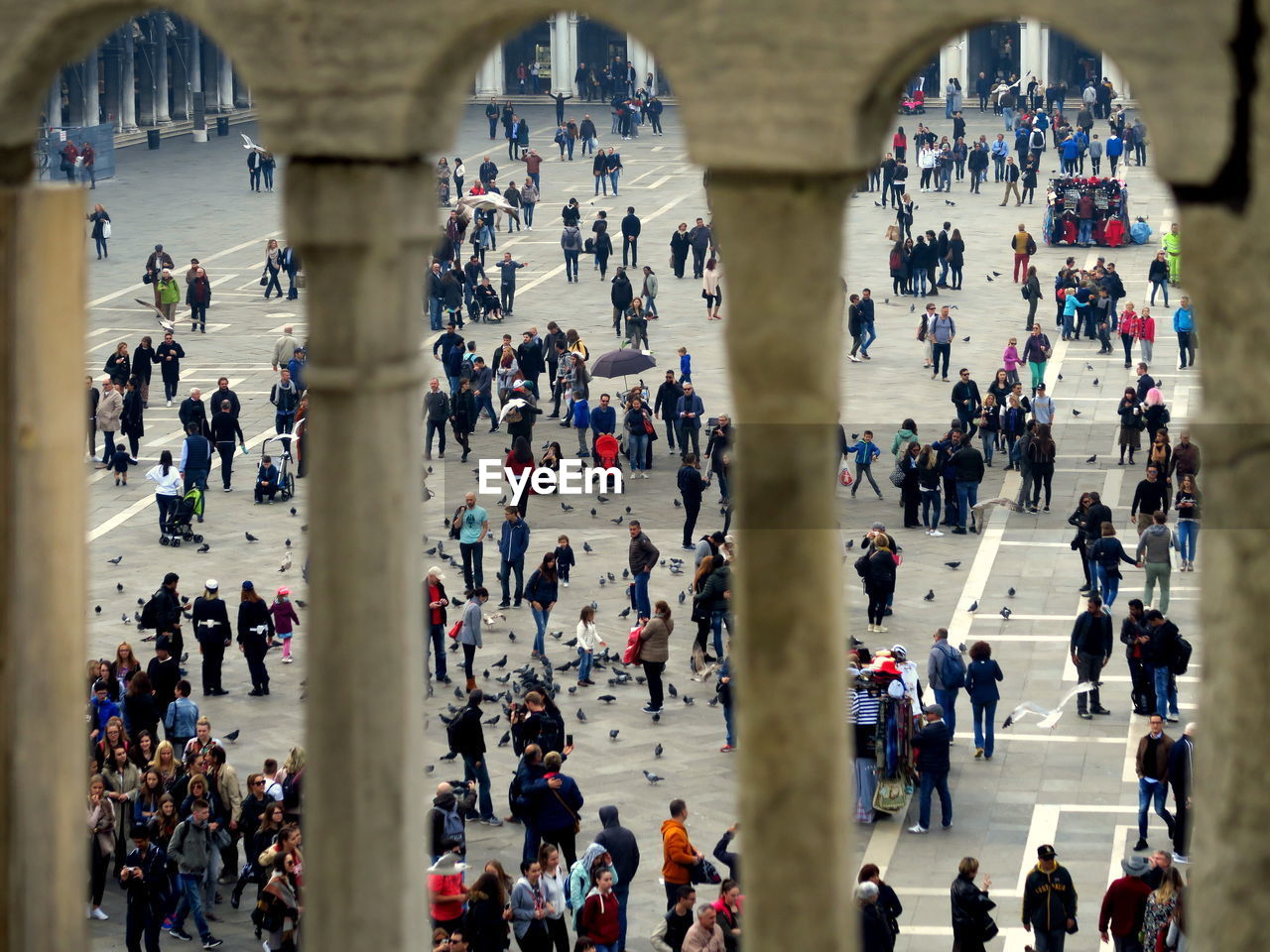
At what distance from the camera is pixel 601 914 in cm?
1983

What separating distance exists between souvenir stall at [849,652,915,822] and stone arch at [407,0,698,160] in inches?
633

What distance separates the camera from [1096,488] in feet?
121

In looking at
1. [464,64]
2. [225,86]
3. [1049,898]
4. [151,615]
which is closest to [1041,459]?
[151,615]

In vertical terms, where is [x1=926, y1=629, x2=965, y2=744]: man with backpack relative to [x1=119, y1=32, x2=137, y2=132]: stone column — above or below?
below

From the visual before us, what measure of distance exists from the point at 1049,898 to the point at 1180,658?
23.8 ft

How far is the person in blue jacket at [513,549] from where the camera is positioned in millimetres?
31328

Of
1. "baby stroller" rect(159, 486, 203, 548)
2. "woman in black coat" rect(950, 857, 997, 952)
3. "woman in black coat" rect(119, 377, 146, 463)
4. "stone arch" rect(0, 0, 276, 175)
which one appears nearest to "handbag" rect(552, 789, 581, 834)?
"woman in black coat" rect(950, 857, 997, 952)

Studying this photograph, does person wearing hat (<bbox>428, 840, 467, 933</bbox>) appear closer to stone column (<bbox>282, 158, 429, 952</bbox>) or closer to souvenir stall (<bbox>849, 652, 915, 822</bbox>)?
souvenir stall (<bbox>849, 652, 915, 822</bbox>)

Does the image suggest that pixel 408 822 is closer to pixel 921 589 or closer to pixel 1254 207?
pixel 1254 207

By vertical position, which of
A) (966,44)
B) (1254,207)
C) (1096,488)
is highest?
(966,44)

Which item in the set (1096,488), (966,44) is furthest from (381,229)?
(966,44)

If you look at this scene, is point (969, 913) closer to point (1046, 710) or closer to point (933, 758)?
point (933, 758)

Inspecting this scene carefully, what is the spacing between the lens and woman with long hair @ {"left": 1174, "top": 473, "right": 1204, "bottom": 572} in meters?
31.9

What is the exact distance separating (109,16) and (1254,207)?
4.47 meters
